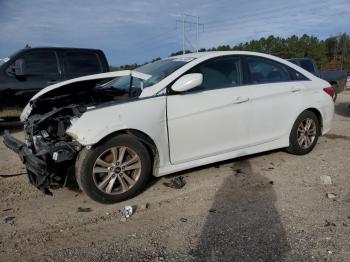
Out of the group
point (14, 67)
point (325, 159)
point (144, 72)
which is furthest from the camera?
point (14, 67)

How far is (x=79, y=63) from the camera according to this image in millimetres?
8945

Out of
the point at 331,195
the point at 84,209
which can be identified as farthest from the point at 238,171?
the point at 84,209

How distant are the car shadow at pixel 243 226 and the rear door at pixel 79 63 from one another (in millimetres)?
5502

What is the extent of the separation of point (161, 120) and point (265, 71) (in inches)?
79.0

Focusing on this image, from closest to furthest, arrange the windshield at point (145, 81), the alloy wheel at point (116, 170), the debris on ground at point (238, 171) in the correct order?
the alloy wheel at point (116, 170) < the windshield at point (145, 81) < the debris on ground at point (238, 171)

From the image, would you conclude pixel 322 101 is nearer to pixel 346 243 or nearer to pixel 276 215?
pixel 276 215

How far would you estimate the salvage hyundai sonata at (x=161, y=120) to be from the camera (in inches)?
156

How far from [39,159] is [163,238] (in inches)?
63.5

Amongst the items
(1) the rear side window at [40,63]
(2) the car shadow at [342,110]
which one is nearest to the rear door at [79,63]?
(1) the rear side window at [40,63]

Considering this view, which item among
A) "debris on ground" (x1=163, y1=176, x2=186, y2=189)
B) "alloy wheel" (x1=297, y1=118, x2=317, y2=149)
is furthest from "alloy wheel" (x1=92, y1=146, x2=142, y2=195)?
"alloy wheel" (x1=297, y1=118, x2=317, y2=149)

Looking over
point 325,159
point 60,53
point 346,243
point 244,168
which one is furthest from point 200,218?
point 60,53

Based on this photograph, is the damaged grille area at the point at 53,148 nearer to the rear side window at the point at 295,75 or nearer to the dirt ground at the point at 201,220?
the dirt ground at the point at 201,220

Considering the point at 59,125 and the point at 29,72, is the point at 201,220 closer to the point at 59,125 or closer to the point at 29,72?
the point at 59,125

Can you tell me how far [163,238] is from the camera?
3363 mm
